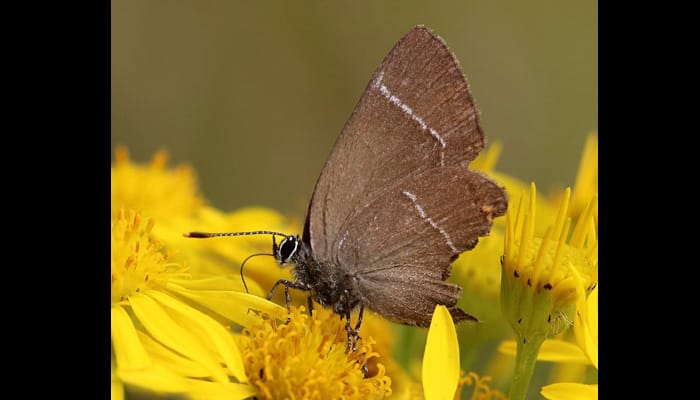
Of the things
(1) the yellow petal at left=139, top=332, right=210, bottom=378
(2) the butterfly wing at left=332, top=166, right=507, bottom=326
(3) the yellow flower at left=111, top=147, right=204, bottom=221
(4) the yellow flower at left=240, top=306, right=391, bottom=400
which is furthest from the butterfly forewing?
(3) the yellow flower at left=111, top=147, right=204, bottom=221

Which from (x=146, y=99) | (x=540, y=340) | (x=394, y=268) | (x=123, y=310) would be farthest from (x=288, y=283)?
(x=146, y=99)

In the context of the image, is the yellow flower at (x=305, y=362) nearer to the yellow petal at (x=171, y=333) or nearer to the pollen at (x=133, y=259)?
the yellow petal at (x=171, y=333)

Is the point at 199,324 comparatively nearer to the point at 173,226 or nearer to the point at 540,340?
the point at 540,340

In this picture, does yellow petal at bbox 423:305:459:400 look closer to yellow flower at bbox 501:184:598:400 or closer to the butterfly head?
yellow flower at bbox 501:184:598:400

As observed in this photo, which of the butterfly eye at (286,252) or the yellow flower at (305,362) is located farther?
the butterfly eye at (286,252)

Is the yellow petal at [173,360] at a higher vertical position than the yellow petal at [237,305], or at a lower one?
lower

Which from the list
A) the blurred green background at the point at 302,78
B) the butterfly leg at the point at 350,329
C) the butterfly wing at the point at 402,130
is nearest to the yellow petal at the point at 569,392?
the butterfly leg at the point at 350,329
